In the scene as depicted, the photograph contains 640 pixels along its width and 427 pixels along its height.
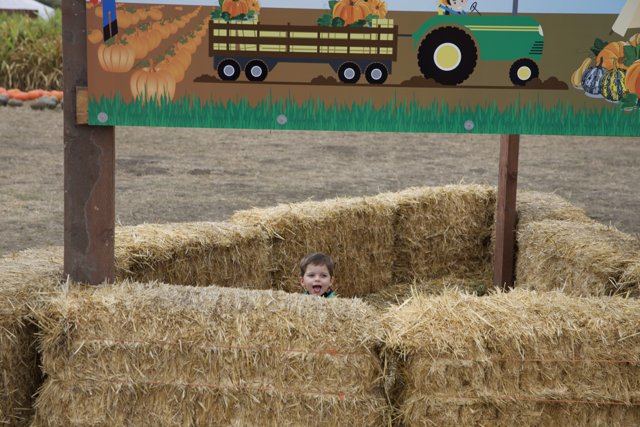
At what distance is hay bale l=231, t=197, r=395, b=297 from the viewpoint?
6402mm

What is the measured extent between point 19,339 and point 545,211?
181 inches

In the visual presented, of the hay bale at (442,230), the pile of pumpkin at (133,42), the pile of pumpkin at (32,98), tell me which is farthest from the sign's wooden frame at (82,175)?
the pile of pumpkin at (32,98)

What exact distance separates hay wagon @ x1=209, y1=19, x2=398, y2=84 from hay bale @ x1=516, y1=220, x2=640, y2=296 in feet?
6.62

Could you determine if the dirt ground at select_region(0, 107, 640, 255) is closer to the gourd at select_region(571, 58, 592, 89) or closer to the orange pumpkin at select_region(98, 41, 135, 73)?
the orange pumpkin at select_region(98, 41, 135, 73)

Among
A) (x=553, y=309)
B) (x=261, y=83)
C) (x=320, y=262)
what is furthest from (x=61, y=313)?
(x=553, y=309)

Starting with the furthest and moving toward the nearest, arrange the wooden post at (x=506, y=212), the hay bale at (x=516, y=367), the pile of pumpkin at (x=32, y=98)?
the pile of pumpkin at (x=32, y=98) < the wooden post at (x=506, y=212) < the hay bale at (x=516, y=367)

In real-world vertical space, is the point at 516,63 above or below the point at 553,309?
above

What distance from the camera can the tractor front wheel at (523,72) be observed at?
3.77 m

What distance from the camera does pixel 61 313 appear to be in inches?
148

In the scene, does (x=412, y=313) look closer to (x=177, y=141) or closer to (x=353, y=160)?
(x=353, y=160)

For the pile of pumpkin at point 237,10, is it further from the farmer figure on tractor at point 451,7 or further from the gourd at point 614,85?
the gourd at point 614,85

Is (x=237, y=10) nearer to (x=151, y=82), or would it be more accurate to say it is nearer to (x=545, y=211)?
(x=151, y=82)

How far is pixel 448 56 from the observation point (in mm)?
3781

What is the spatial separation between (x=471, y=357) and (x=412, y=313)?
0.32 meters
